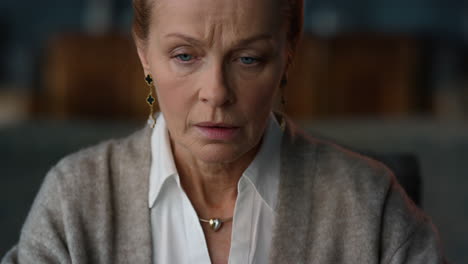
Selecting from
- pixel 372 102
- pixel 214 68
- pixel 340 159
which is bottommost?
pixel 372 102

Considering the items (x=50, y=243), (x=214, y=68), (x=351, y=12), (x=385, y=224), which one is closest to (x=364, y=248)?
(x=385, y=224)

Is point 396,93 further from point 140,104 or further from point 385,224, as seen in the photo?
point 385,224

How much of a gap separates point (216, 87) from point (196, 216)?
0.32 m

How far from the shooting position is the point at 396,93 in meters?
6.69

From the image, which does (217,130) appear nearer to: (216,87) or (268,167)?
(216,87)

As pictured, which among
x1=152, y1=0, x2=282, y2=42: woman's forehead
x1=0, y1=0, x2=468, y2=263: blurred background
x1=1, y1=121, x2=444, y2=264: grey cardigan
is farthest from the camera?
x1=0, y1=0, x2=468, y2=263: blurred background

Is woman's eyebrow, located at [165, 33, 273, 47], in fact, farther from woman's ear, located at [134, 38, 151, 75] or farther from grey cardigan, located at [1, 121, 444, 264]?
grey cardigan, located at [1, 121, 444, 264]

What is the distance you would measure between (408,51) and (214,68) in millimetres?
5732

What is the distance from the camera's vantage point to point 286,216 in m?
1.39

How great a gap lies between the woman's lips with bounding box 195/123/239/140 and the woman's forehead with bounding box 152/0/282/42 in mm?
164

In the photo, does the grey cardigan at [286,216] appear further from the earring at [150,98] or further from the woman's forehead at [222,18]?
the woman's forehead at [222,18]

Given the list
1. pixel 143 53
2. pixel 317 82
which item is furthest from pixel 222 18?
pixel 317 82

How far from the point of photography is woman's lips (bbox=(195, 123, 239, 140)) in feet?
4.14

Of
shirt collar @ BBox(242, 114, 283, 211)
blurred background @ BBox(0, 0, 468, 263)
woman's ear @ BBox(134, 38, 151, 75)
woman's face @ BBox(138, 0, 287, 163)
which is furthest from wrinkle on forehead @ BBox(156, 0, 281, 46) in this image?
blurred background @ BBox(0, 0, 468, 263)
